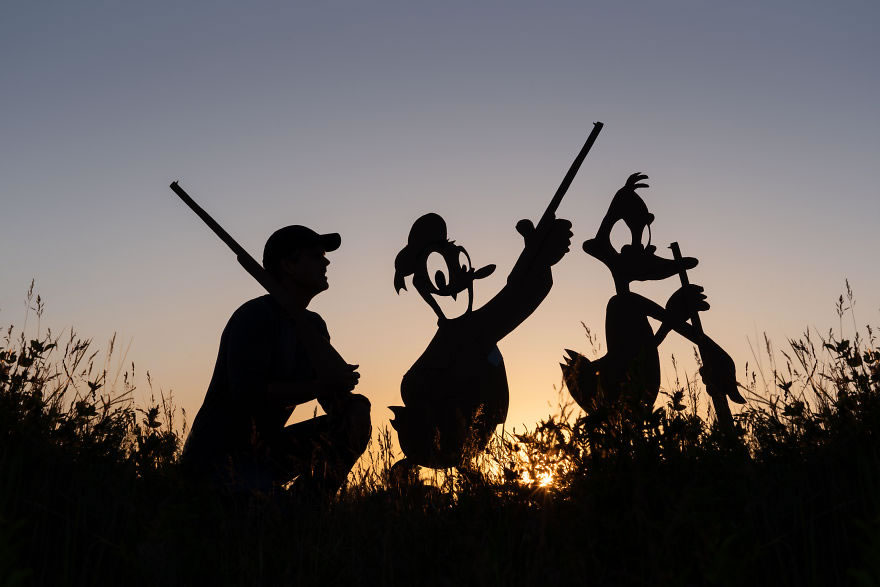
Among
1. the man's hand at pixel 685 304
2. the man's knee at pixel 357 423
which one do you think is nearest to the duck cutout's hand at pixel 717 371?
the man's hand at pixel 685 304

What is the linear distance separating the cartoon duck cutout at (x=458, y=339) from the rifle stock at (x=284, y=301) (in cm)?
88

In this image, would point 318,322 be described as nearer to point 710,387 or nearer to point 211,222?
point 211,222

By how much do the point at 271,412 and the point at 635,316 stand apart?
A: 2667 mm

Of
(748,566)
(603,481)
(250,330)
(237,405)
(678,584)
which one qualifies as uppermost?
(250,330)

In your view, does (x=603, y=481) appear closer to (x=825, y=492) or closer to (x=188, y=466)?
(x=825, y=492)

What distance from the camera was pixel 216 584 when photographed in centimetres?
264

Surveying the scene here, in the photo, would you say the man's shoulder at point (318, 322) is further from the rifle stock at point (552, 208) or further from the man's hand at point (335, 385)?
the rifle stock at point (552, 208)

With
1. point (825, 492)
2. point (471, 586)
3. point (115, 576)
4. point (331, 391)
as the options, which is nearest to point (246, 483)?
point (331, 391)

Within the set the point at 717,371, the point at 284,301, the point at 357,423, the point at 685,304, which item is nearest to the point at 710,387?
the point at 717,371

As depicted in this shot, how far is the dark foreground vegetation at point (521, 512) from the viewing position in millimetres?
2469

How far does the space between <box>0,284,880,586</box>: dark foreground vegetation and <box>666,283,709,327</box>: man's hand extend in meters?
1.77

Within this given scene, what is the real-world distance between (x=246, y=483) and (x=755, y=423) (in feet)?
9.00

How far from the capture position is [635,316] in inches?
224

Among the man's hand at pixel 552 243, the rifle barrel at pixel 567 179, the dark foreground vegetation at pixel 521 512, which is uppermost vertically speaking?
the rifle barrel at pixel 567 179
